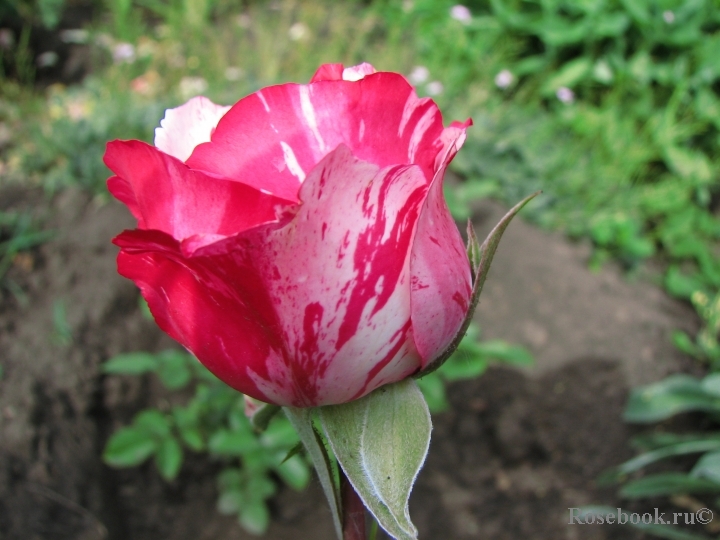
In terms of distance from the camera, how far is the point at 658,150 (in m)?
2.41

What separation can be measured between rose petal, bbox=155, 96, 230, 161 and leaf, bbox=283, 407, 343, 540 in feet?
0.48

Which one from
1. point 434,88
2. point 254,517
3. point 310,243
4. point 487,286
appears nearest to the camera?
point 310,243

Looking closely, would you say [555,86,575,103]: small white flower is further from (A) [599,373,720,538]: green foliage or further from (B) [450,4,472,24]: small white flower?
(A) [599,373,720,538]: green foliage

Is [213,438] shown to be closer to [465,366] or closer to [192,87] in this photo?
[465,366]

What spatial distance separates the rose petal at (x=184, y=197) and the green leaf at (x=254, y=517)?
0.91 metres

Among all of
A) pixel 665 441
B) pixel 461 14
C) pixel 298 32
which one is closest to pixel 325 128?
pixel 665 441

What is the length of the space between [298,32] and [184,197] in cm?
267

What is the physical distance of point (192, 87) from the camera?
7.27 feet

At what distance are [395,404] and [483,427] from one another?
125 cm

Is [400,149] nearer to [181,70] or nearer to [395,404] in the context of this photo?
[395,404]

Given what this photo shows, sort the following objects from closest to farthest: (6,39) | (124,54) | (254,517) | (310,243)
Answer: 1. (310,243)
2. (254,517)
3. (124,54)
4. (6,39)

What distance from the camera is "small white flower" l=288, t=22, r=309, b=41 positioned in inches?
106

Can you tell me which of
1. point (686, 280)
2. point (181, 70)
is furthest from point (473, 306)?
point (181, 70)

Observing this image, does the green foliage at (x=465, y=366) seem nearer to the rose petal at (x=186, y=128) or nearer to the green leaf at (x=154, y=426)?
the green leaf at (x=154, y=426)
